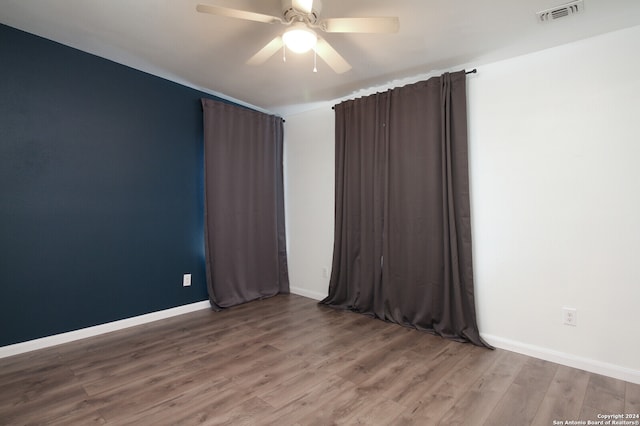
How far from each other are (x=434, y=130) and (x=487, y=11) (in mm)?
1022

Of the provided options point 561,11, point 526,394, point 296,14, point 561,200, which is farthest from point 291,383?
point 561,11

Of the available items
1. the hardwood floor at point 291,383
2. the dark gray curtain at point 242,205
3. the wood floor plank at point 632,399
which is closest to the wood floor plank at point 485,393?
the hardwood floor at point 291,383

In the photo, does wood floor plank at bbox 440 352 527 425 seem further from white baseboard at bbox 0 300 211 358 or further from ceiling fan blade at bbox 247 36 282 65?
white baseboard at bbox 0 300 211 358

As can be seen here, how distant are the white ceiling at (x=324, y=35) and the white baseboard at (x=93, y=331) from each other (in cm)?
241

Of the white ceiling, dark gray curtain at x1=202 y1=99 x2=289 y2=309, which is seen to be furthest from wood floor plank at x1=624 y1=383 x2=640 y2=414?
dark gray curtain at x1=202 y1=99 x2=289 y2=309

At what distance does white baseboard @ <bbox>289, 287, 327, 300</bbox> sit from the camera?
12.9 feet

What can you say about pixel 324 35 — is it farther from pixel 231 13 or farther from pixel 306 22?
pixel 231 13

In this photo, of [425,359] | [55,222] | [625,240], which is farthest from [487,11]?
[55,222]

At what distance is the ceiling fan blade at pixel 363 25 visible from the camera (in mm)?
1662

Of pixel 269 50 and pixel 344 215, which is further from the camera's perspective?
pixel 344 215

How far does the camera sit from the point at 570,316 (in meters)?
2.30

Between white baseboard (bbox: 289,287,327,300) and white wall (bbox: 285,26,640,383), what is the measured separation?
1.86 meters

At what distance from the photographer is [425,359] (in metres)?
2.35

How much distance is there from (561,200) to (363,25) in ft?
6.45
